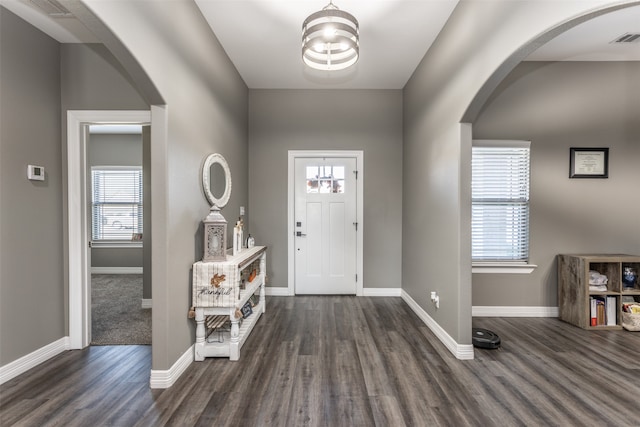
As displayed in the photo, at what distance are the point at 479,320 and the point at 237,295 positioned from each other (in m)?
2.77

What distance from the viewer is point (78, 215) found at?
2.62 metres

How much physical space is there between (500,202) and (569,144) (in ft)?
3.46

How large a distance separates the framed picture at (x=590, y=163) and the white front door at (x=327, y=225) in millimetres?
2690

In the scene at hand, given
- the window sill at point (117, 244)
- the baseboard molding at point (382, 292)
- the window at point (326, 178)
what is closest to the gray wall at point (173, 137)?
the window at point (326, 178)

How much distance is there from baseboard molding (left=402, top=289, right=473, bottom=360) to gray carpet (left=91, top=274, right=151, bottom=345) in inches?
113

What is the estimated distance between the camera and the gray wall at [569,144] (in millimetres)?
3295

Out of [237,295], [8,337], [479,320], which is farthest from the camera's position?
[479,320]

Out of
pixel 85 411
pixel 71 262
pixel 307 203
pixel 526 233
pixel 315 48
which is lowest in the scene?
pixel 85 411

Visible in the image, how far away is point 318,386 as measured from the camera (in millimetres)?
2043

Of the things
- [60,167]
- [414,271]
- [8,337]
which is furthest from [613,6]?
[8,337]

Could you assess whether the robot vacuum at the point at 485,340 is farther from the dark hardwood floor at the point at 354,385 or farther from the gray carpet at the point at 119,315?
the gray carpet at the point at 119,315

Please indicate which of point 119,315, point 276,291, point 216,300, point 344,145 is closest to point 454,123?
point 344,145

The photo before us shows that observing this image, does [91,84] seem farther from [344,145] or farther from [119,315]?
[344,145]

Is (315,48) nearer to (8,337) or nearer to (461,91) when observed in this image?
(461,91)
